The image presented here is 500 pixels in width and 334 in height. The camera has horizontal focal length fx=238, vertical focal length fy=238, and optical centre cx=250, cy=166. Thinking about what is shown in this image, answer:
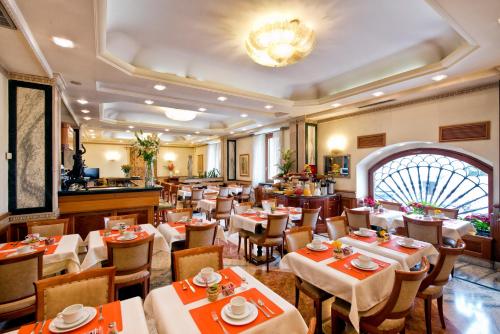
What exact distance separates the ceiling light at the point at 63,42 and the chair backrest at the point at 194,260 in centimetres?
259

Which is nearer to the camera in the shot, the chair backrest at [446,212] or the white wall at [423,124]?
the white wall at [423,124]

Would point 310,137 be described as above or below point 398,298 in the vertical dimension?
above

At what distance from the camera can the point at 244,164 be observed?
10062mm

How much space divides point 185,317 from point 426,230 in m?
3.44

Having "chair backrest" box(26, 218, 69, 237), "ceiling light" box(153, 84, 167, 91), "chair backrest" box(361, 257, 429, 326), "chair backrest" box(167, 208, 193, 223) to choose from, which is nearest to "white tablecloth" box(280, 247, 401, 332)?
"chair backrest" box(361, 257, 429, 326)

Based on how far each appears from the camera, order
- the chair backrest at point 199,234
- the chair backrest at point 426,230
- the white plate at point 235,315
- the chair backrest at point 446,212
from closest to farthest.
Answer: the white plate at point 235,315 < the chair backrest at point 199,234 < the chair backrest at point 426,230 < the chair backrest at point 446,212

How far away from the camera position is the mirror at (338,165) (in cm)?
597

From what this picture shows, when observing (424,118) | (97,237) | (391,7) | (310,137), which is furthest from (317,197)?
(97,237)

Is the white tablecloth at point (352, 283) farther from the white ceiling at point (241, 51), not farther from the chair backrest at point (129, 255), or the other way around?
the white ceiling at point (241, 51)

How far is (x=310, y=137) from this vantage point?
21.5ft

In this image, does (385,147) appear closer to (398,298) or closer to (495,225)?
(495,225)

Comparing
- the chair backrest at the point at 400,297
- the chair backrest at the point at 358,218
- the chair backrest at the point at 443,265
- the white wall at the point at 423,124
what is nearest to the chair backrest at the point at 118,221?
the chair backrest at the point at 400,297

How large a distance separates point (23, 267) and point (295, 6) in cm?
355

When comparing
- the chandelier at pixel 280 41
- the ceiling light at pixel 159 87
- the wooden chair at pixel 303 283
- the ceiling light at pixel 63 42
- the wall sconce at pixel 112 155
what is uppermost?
the chandelier at pixel 280 41
